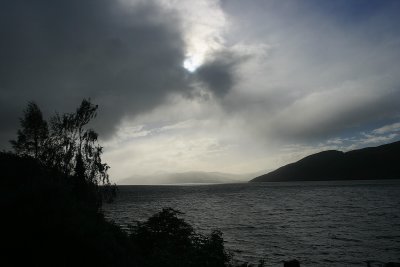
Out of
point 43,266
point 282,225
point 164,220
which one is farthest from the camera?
A: point 282,225

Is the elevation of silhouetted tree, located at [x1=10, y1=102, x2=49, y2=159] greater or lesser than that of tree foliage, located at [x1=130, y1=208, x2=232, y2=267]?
greater

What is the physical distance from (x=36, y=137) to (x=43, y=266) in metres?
42.2

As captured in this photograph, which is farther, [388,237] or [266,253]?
[388,237]

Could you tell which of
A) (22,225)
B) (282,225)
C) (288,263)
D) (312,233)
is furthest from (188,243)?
(282,225)

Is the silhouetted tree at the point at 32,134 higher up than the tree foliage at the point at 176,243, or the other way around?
the silhouetted tree at the point at 32,134

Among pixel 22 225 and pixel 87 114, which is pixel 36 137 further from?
pixel 22 225

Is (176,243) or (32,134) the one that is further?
(32,134)

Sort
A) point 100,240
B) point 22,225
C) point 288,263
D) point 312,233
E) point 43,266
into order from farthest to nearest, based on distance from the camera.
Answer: point 312,233, point 288,263, point 100,240, point 22,225, point 43,266

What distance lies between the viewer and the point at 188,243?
2505cm

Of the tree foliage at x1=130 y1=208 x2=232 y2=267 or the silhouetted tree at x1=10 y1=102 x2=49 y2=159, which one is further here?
the silhouetted tree at x1=10 y1=102 x2=49 y2=159

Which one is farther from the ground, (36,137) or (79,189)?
(36,137)

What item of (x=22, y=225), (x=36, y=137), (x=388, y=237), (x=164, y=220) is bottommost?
(x=388, y=237)

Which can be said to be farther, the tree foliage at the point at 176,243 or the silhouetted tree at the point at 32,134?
the silhouetted tree at the point at 32,134

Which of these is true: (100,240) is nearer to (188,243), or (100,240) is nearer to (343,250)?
(188,243)
